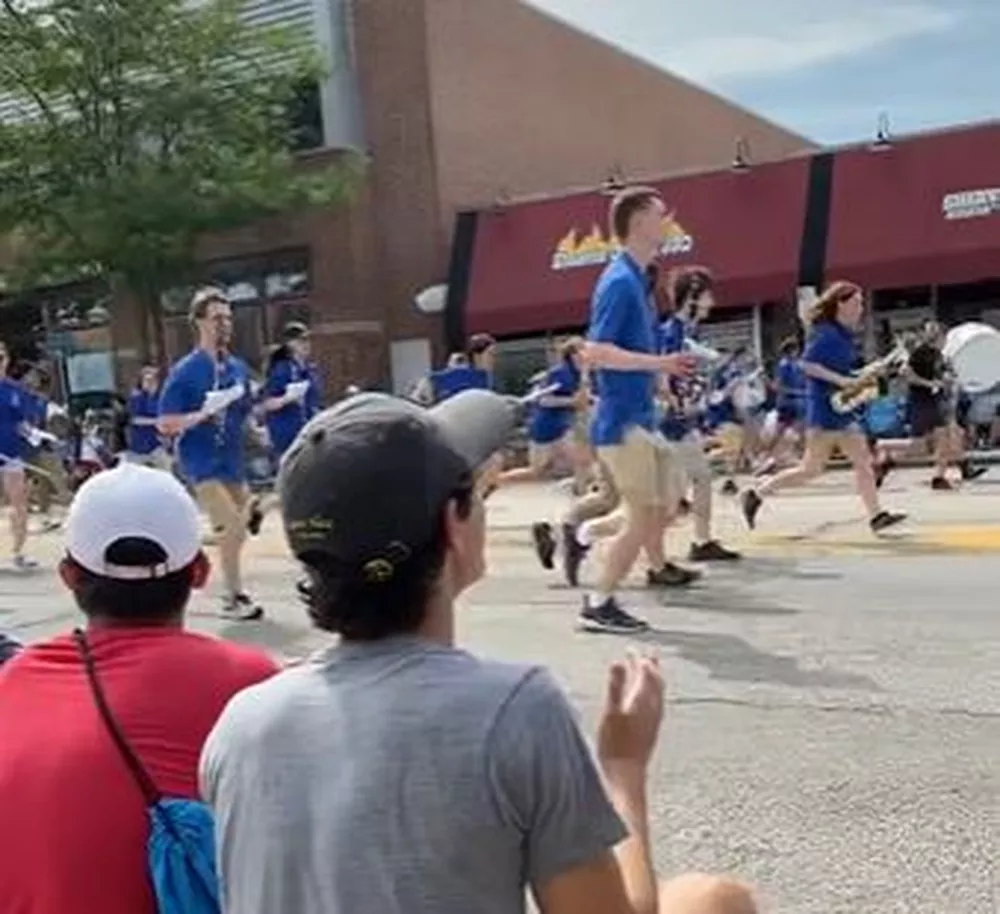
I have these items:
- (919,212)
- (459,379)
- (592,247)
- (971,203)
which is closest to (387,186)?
(592,247)

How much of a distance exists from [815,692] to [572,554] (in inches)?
131

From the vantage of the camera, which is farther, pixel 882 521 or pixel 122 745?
pixel 882 521

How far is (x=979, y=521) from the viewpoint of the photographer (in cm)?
1262

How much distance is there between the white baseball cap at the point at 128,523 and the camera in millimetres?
2986

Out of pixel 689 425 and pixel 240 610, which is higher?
pixel 689 425

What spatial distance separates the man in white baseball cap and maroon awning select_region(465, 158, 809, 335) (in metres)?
22.4

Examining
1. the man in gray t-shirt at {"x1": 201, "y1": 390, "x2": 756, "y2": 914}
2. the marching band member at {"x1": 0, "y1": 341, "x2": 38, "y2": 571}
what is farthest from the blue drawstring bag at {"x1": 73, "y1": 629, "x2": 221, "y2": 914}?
the marching band member at {"x1": 0, "y1": 341, "x2": 38, "y2": 571}

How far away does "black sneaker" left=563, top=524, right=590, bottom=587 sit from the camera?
9867 mm

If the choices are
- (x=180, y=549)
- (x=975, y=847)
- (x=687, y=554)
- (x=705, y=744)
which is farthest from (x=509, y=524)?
(x=180, y=549)

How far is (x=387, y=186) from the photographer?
1219 inches

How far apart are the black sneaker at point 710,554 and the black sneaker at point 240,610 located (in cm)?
272

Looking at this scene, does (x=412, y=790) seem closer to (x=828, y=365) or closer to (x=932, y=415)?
(x=828, y=365)

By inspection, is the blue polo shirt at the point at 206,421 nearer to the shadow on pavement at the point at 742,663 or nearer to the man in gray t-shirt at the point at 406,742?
the shadow on pavement at the point at 742,663

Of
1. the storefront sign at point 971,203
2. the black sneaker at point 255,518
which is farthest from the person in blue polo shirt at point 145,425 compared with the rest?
the storefront sign at point 971,203
